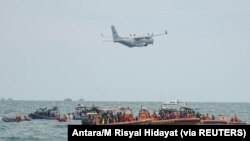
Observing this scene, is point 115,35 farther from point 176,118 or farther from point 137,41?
point 176,118

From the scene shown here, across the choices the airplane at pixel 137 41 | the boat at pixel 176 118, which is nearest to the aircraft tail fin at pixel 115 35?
the airplane at pixel 137 41

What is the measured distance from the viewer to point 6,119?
260ft

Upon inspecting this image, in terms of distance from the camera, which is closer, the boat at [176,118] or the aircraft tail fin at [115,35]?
the boat at [176,118]

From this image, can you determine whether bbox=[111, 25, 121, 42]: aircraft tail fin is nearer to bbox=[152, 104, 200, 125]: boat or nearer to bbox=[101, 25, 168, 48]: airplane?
bbox=[101, 25, 168, 48]: airplane

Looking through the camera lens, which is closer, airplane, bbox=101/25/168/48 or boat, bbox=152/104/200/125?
boat, bbox=152/104/200/125

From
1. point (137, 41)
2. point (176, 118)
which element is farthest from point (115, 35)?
point (176, 118)

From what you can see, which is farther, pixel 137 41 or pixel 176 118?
→ pixel 137 41

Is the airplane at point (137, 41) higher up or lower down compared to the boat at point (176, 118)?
higher up

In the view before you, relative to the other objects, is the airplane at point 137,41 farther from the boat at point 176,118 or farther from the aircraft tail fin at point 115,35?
the boat at point 176,118

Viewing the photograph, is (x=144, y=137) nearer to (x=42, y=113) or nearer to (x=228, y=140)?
→ (x=228, y=140)

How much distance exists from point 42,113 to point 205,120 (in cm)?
3011

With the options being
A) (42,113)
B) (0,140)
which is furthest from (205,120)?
(42,113)

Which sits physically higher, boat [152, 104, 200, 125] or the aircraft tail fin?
the aircraft tail fin

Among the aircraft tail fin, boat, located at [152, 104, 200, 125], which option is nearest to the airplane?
the aircraft tail fin
